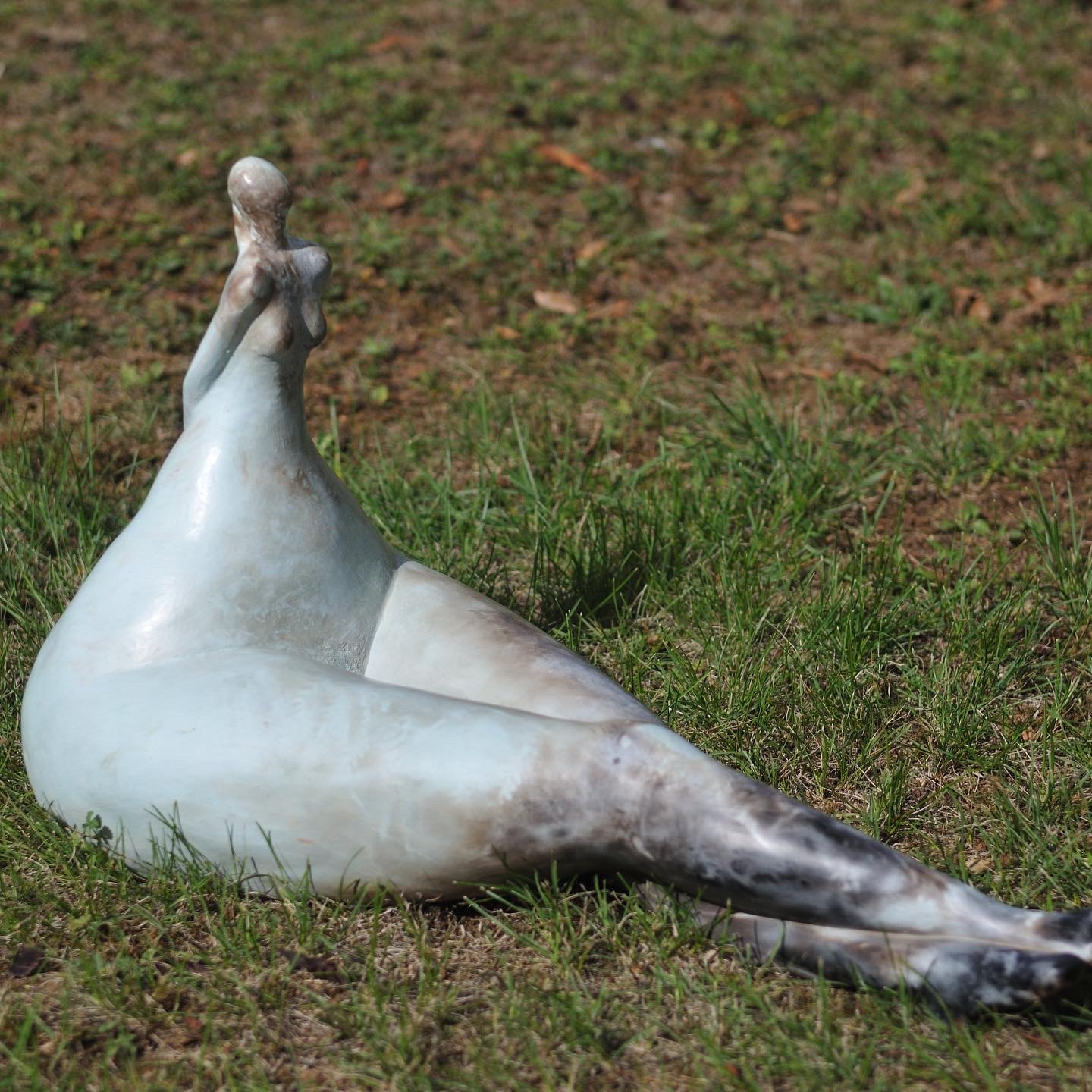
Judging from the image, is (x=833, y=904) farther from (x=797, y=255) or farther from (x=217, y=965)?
(x=797, y=255)

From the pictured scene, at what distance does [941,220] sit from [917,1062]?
149 inches

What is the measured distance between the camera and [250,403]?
246cm

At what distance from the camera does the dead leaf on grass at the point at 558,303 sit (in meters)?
4.84

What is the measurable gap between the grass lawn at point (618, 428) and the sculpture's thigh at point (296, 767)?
0.12 m

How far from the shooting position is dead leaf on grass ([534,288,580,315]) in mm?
4839

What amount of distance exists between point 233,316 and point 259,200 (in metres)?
0.20

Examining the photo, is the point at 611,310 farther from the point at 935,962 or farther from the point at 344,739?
the point at 935,962

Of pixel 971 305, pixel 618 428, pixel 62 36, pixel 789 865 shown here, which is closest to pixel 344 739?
pixel 789 865

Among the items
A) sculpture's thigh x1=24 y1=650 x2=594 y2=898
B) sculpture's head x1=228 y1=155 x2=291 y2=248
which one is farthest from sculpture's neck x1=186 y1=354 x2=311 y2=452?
sculpture's thigh x1=24 y1=650 x2=594 y2=898

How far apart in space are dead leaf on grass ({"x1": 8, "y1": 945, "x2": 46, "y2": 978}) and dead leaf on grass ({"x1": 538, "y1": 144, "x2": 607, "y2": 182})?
395 cm

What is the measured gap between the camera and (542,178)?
5.54 m

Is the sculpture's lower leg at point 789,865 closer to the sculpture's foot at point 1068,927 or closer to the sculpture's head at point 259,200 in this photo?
the sculpture's foot at point 1068,927

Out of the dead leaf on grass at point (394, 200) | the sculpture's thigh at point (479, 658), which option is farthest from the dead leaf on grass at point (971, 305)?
the sculpture's thigh at point (479, 658)

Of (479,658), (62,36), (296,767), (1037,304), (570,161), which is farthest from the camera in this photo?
(62,36)
